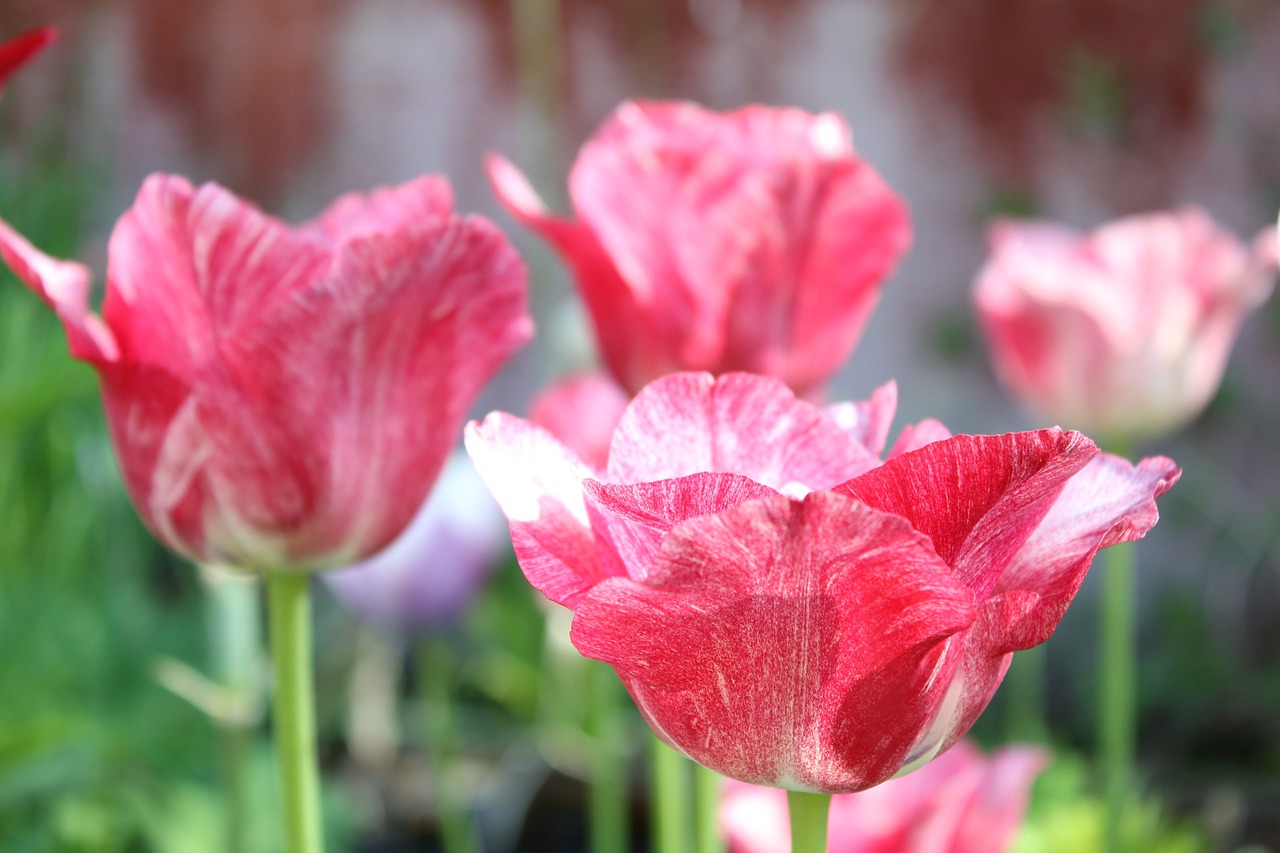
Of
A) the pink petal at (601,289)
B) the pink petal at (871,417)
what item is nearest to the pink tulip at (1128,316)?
the pink petal at (601,289)

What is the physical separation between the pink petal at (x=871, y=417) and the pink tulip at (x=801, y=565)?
0.03 metres

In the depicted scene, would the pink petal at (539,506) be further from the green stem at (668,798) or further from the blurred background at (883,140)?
the blurred background at (883,140)

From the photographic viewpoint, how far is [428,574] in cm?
90

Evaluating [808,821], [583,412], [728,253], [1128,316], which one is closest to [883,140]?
[1128,316]

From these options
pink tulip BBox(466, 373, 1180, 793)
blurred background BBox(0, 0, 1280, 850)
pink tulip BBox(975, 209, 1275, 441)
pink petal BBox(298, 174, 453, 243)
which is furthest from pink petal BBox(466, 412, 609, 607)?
blurred background BBox(0, 0, 1280, 850)

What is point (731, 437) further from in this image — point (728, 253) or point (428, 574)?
point (428, 574)

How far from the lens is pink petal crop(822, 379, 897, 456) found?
0.29 m

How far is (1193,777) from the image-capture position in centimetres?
192

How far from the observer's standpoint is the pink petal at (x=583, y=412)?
0.65 meters

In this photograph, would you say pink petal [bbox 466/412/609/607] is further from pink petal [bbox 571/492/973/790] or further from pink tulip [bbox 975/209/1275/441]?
pink tulip [bbox 975/209/1275/441]

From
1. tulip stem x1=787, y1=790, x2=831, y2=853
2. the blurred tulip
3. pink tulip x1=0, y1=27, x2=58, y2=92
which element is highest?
the blurred tulip

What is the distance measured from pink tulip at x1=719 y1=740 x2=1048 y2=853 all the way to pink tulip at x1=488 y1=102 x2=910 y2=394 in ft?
0.49

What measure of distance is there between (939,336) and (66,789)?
158 centimetres

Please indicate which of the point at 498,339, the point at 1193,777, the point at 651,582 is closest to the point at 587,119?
the point at 1193,777
